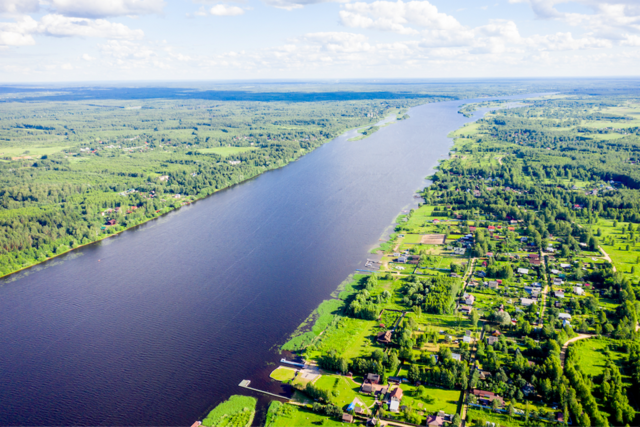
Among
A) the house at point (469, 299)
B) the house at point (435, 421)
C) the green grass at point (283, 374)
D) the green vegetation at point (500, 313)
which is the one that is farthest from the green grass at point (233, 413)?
the house at point (469, 299)

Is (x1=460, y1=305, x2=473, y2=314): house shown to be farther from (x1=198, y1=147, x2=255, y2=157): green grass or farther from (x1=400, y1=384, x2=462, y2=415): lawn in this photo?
(x1=198, y1=147, x2=255, y2=157): green grass

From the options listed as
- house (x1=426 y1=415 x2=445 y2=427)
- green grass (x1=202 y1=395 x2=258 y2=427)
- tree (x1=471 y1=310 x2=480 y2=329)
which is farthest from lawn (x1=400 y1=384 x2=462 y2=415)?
green grass (x1=202 y1=395 x2=258 y2=427)

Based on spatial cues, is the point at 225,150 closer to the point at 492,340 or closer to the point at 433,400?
the point at 492,340

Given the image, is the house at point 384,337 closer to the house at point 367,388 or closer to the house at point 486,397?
the house at point 367,388

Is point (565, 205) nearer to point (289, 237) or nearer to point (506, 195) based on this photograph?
point (506, 195)

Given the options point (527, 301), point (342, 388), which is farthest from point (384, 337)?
point (527, 301)

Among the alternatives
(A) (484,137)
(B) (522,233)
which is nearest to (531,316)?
(B) (522,233)
